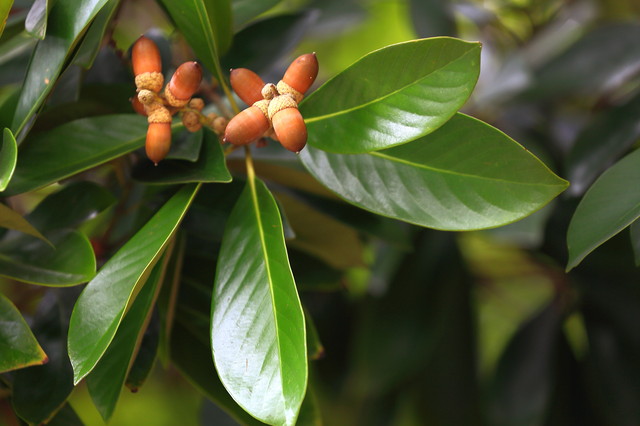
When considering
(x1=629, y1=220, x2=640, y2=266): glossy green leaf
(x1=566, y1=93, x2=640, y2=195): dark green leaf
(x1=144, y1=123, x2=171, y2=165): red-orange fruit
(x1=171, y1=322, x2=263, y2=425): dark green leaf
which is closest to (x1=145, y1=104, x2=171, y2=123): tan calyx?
(x1=144, y1=123, x2=171, y2=165): red-orange fruit

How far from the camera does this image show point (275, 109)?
18.3 inches

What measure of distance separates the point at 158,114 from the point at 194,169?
56mm

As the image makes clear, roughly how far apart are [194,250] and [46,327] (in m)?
0.17

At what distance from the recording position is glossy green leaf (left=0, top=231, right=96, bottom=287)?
522mm

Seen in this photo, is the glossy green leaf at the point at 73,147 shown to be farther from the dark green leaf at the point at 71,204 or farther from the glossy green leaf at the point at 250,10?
the glossy green leaf at the point at 250,10

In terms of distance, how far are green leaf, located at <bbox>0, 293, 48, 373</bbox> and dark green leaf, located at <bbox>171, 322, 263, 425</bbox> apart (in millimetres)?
200

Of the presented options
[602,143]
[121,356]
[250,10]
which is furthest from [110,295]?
[602,143]

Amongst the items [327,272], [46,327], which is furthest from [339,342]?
Answer: [46,327]

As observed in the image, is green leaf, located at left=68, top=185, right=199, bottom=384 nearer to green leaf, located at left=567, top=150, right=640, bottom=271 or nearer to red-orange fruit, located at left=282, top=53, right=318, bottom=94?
red-orange fruit, located at left=282, top=53, right=318, bottom=94

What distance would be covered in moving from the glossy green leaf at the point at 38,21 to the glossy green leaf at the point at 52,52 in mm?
12

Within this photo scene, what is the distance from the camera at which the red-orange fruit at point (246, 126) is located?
463mm

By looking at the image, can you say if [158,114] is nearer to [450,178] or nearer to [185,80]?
[185,80]

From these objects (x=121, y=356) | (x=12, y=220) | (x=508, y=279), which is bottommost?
(x=508, y=279)

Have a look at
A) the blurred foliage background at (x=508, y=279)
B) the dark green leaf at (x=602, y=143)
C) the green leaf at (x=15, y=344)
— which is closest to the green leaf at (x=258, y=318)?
the green leaf at (x=15, y=344)
